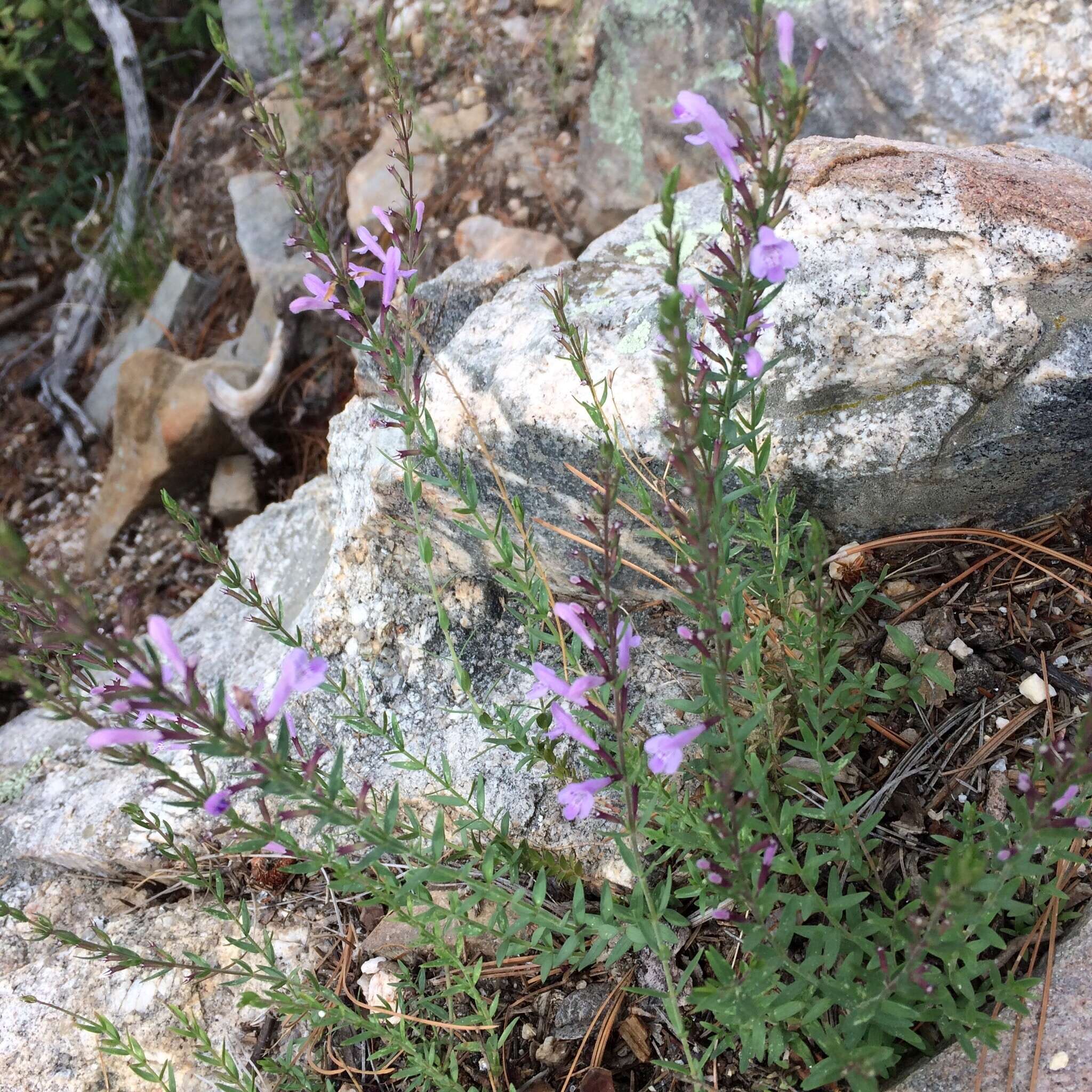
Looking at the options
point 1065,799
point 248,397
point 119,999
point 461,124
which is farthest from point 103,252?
point 1065,799

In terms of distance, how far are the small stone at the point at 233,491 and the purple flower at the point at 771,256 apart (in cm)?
471

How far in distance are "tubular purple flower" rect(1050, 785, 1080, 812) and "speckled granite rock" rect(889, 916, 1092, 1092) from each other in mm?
438

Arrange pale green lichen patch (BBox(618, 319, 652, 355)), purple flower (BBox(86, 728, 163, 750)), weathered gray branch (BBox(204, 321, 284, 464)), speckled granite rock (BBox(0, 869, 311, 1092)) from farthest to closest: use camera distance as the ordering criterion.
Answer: weathered gray branch (BBox(204, 321, 284, 464)) < pale green lichen patch (BBox(618, 319, 652, 355)) < speckled granite rock (BBox(0, 869, 311, 1092)) < purple flower (BBox(86, 728, 163, 750))

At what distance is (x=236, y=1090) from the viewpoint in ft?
8.36

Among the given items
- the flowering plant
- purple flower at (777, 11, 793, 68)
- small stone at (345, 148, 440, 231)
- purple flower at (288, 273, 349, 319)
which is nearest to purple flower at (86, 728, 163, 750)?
the flowering plant

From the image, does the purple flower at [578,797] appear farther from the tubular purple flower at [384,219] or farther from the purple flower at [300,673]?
the tubular purple flower at [384,219]

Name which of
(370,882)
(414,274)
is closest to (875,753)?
(370,882)

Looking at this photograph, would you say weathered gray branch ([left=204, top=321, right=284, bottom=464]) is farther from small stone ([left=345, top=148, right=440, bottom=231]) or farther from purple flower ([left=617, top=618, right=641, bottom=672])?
purple flower ([left=617, top=618, right=641, bottom=672])

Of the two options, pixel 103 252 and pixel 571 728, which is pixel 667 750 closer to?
pixel 571 728

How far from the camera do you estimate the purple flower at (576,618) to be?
2080 millimetres

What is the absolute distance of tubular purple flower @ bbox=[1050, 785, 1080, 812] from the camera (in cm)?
183

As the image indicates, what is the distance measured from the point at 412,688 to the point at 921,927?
2.00m

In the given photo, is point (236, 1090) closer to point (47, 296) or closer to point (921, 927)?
point (921, 927)

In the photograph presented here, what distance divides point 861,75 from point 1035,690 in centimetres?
335
